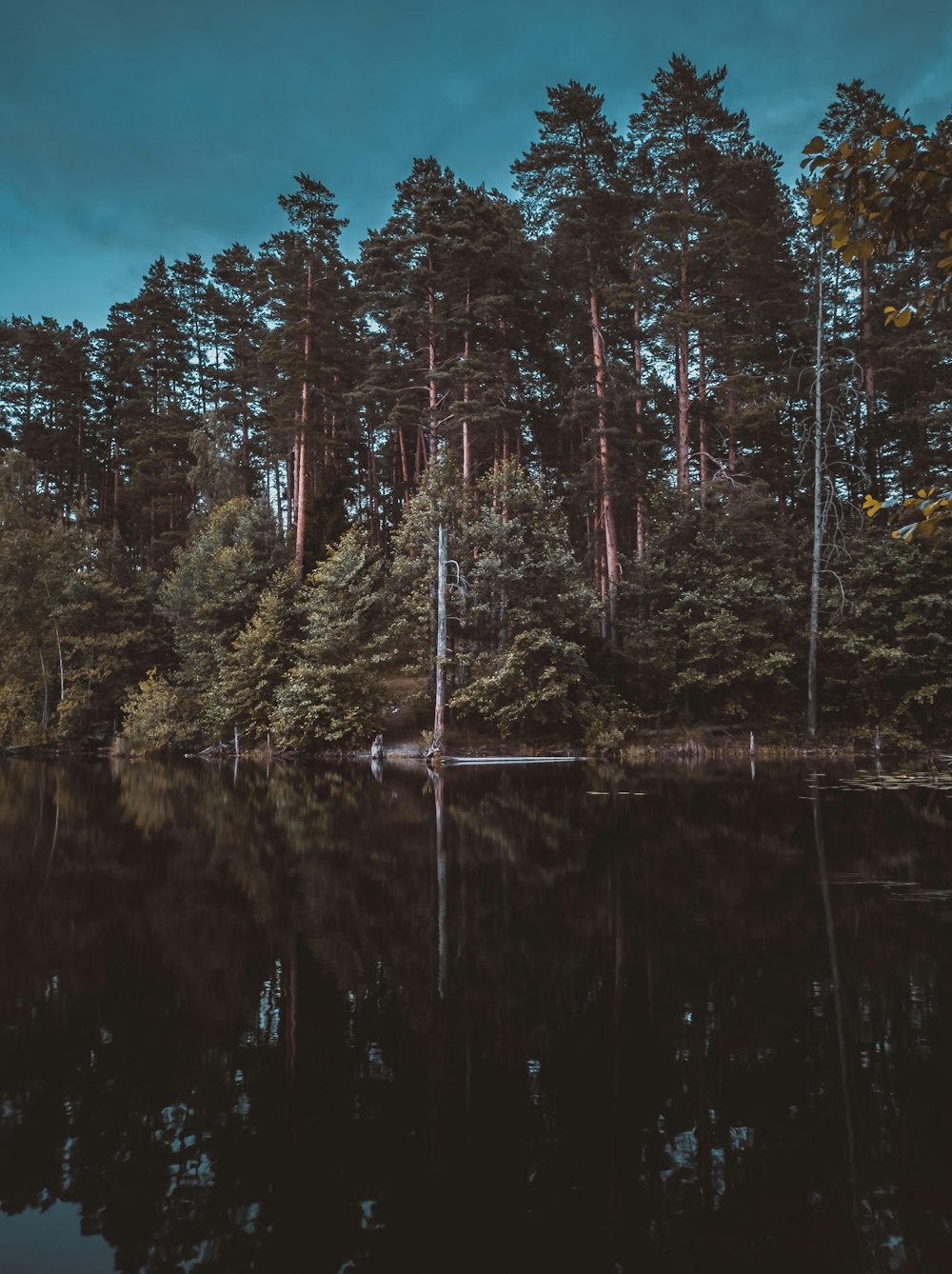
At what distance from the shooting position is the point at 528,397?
35.8 m

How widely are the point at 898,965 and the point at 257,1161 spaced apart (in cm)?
490

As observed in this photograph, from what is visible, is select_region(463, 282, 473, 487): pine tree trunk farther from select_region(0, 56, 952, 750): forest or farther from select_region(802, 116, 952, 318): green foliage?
select_region(802, 116, 952, 318): green foliage

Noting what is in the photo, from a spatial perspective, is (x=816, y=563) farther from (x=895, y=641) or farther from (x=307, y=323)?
(x=307, y=323)

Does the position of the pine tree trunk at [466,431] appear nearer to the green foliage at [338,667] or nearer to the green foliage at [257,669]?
the green foliage at [338,667]

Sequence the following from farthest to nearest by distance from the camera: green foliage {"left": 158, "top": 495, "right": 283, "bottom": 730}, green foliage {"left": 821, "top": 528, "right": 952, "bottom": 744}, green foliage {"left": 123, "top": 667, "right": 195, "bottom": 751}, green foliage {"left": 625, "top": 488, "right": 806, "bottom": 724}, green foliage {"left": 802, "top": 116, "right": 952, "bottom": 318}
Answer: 1. green foliage {"left": 158, "top": 495, "right": 283, "bottom": 730}
2. green foliage {"left": 123, "top": 667, "right": 195, "bottom": 751}
3. green foliage {"left": 625, "top": 488, "right": 806, "bottom": 724}
4. green foliage {"left": 821, "top": 528, "right": 952, "bottom": 744}
5. green foliage {"left": 802, "top": 116, "right": 952, "bottom": 318}

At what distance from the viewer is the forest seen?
26031mm

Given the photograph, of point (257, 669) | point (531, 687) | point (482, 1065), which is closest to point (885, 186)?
point (482, 1065)

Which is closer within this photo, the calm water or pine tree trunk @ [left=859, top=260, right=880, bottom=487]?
the calm water

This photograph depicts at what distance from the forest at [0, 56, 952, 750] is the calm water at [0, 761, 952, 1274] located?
17133mm

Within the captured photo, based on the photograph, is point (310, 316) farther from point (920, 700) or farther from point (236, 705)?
point (920, 700)

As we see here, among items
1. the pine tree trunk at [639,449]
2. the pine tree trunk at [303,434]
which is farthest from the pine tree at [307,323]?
the pine tree trunk at [639,449]

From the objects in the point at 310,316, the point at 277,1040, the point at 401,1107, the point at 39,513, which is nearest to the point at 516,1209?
the point at 401,1107

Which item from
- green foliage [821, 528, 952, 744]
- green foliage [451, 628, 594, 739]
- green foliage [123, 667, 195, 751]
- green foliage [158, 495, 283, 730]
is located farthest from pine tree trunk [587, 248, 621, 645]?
green foliage [123, 667, 195, 751]

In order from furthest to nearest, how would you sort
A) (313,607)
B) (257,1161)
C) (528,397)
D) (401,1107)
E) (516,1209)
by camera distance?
(528,397) < (313,607) < (401,1107) < (257,1161) < (516,1209)
